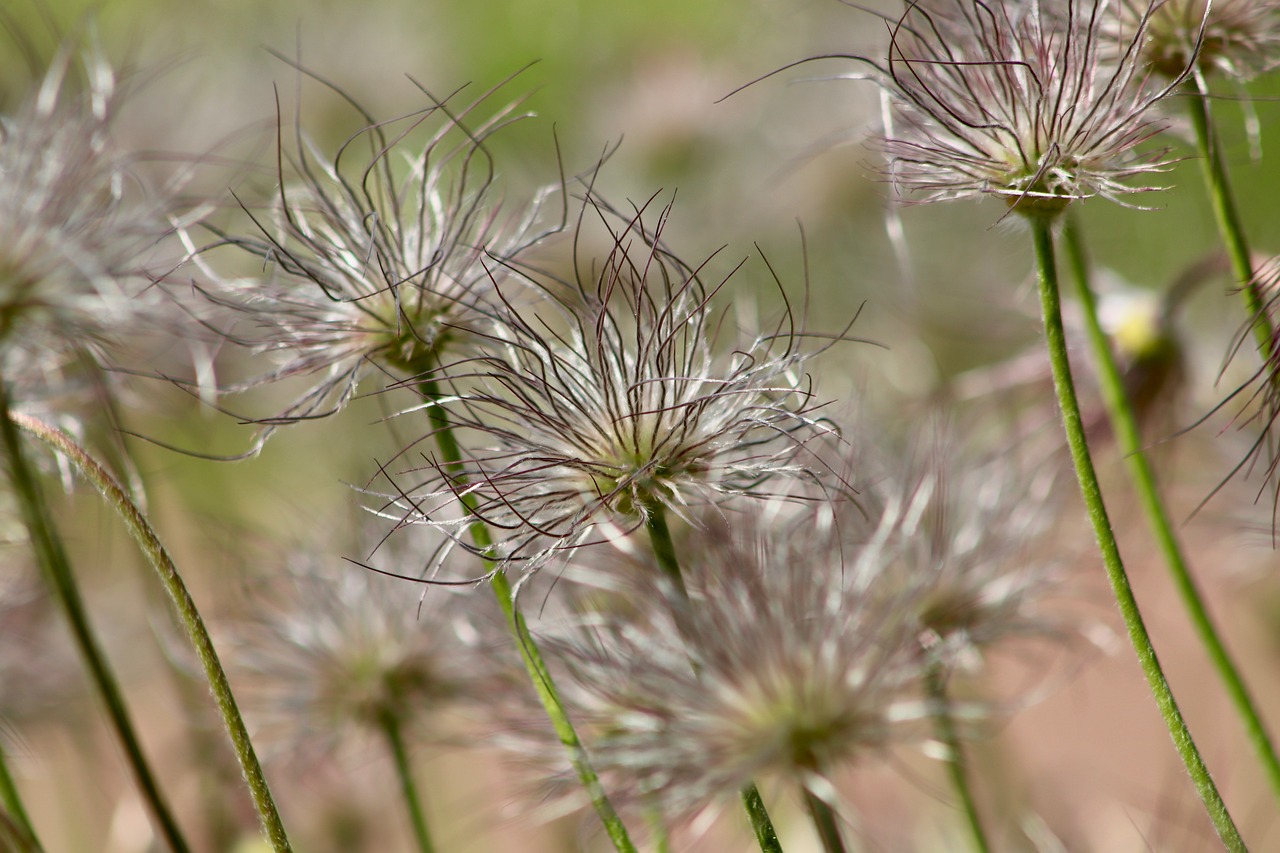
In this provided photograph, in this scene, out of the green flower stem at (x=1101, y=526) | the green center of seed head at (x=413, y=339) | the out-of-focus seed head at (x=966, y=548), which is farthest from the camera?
the out-of-focus seed head at (x=966, y=548)

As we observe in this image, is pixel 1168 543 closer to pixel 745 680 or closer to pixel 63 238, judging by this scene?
pixel 745 680

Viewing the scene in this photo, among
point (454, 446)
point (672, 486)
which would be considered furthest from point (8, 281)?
point (672, 486)

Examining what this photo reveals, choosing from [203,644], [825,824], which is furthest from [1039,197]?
[203,644]

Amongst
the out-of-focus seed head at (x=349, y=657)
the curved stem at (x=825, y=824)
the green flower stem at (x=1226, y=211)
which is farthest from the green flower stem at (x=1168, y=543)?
the out-of-focus seed head at (x=349, y=657)

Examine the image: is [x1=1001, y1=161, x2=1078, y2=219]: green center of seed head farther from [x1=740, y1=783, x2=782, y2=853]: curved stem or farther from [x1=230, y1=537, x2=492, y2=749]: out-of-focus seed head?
[x1=230, y1=537, x2=492, y2=749]: out-of-focus seed head

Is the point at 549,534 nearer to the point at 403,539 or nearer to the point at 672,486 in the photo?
the point at 672,486

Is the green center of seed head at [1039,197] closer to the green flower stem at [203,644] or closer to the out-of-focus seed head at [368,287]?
the out-of-focus seed head at [368,287]
